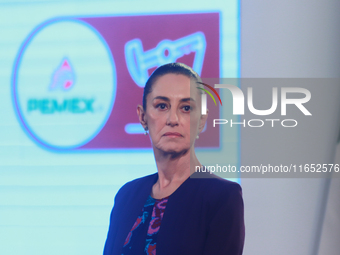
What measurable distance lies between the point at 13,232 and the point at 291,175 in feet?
5.71

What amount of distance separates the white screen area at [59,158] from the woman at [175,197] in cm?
34

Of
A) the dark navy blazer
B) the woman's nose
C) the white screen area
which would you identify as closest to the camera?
the dark navy blazer

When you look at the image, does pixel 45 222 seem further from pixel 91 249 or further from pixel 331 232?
pixel 331 232

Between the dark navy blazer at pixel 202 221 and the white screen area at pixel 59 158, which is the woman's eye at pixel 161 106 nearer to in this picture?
the dark navy blazer at pixel 202 221

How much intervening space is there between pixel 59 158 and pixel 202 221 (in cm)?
106

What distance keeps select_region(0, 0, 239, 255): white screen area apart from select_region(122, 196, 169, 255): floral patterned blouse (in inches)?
19.0

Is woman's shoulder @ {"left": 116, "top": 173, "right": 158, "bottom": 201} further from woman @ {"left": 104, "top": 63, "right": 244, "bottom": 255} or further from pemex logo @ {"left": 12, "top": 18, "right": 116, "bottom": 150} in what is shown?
pemex logo @ {"left": 12, "top": 18, "right": 116, "bottom": 150}

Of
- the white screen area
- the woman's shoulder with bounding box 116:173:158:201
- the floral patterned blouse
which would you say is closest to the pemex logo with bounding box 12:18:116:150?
the white screen area

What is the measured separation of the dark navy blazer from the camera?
3.82 ft

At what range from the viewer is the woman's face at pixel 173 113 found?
54.1 inches

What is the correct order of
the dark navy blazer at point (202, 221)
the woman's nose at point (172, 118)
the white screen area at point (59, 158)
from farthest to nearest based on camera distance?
the white screen area at point (59, 158) < the woman's nose at point (172, 118) < the dark navy blazer at point (202, 221)

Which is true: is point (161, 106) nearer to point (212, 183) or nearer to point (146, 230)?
point (212, 183)

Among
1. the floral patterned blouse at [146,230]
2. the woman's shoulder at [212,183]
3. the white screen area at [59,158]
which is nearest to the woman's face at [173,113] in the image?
the woman's shoulder at [212,183]

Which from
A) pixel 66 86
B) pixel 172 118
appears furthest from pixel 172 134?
pixel 66 86
